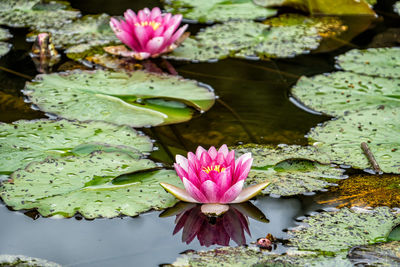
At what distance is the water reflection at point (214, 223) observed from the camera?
85.2 inches

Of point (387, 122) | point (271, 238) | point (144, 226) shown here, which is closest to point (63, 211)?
point (144, 226)

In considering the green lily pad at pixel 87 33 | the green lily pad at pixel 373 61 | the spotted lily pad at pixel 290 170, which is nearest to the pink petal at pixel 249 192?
the spotted lily pad at pixel 290 170

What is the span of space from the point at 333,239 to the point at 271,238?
0.78ft

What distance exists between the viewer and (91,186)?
2.39 m

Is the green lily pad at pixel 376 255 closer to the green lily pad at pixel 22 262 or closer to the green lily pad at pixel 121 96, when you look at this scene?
the green lily pad at pixel 22 262

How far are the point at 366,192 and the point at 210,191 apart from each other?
735 mm

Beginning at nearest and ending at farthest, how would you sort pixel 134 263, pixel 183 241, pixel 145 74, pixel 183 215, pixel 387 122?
pixel 134 263
pixel 183 241
pixel 183 215
pixel 387 122
pixel 145 74

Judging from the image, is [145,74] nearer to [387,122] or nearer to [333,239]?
[387,122]

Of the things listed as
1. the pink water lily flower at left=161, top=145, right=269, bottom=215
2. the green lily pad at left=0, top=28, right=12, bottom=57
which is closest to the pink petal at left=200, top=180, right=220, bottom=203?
the pink water lily flower at left=161, top=145, right=269, bottom=215

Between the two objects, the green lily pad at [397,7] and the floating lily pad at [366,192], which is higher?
the green lily pad at [397,7]

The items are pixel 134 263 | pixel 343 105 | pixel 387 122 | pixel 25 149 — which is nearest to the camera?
pixel 134 263

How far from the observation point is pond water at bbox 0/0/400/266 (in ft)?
6.86

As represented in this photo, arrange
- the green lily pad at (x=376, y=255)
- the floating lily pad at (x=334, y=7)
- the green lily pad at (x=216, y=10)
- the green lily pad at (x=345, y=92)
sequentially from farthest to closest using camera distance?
1. the floating lily pad at (x=334, y=7)
2. the green lily pad at (x=216, y=10)
3. the green lily pad at (x=345, y=92)
4. the green lily pad at (x=376, y=255)

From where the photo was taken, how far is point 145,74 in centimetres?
355
